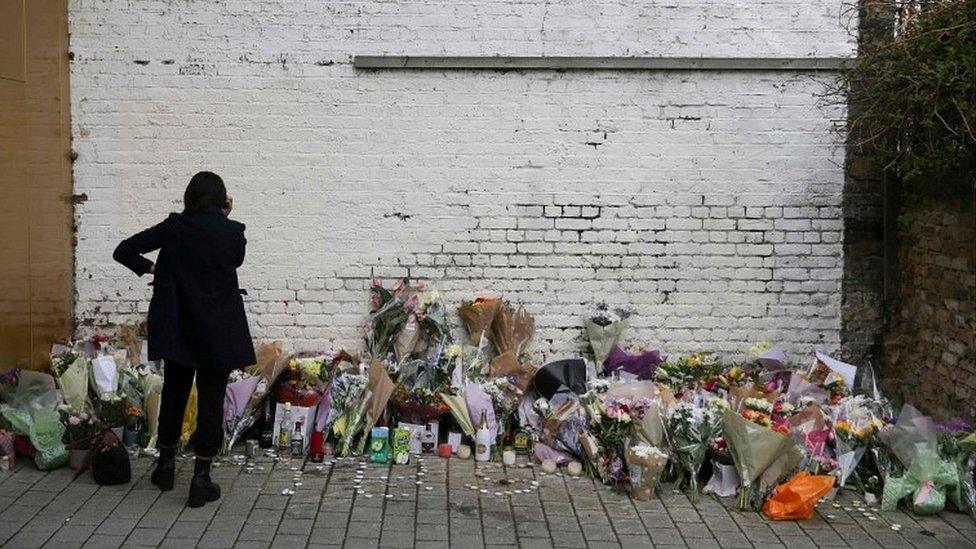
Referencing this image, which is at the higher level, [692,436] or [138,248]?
[138,248]

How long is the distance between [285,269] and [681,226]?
292cm

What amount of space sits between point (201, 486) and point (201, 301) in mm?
989

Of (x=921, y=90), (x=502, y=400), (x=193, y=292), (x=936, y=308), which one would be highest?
(x=921, y=90)

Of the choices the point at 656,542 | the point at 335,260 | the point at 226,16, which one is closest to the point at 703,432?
the point at 656,542

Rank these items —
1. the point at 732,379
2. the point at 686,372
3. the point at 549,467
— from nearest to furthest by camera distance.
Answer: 1. the point at 549,467
2. the point at 732,379
3. the point at 686,372

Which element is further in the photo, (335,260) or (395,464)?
(335,260)

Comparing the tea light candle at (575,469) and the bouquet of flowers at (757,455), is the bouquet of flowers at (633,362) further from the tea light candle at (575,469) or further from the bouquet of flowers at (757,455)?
the bouquet of flowers at (757,455)

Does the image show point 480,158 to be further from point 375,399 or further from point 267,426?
point 267,426

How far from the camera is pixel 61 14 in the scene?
7.73 m

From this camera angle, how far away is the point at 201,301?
5.77 meters

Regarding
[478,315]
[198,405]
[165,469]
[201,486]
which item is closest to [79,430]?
[165,469]

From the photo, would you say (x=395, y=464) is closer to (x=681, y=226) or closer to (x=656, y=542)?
(x=656, y=542)

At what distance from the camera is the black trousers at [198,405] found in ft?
19.2

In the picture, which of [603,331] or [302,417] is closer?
[302,417]
